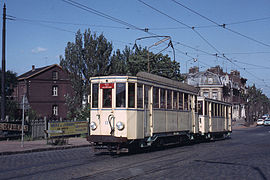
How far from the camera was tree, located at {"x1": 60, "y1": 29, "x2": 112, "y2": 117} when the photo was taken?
31.0m

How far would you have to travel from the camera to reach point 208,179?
888cm

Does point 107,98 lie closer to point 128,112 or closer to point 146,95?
point 128,112

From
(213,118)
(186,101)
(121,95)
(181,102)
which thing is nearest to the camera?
(121,95)

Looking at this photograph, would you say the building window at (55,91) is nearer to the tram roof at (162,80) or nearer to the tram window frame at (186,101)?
the tram roof at (162,80)

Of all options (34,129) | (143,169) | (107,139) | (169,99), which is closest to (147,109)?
(169,99)

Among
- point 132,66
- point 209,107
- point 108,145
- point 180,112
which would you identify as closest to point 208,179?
point 108,145

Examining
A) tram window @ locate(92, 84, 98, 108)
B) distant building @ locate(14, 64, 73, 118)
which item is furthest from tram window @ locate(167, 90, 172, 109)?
distant building @ locate(14, 64, 73, 118)

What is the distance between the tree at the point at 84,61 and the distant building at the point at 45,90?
21577mm

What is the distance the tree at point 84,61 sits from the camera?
3105 cm

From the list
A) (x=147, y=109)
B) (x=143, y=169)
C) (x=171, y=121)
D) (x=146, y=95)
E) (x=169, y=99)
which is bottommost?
(x=143, y=169)

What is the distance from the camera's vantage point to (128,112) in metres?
13.3

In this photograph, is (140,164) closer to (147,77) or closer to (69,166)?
(69,166)

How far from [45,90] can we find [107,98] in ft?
140

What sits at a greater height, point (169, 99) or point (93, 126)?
point (169, 99)
